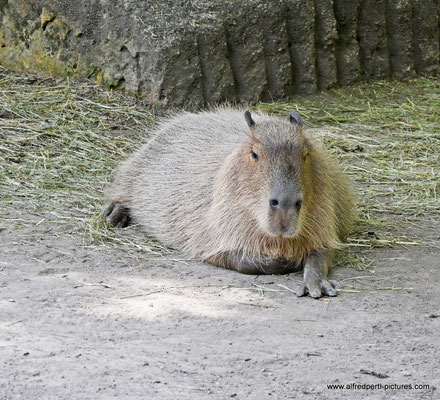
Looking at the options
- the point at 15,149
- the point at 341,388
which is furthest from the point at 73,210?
the point at 341,388

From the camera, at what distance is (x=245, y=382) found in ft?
10.4

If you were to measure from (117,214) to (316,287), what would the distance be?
1.73 metres

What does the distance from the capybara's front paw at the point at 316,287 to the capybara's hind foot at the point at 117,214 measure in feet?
5.12

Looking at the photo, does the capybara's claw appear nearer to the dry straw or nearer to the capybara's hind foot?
the dry straw

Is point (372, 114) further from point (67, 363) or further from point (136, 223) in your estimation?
point (67, 363)

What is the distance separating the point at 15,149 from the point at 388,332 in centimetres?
358

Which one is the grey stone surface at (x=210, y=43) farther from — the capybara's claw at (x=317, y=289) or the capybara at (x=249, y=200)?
the capybara's claw at (x=317, y=289)

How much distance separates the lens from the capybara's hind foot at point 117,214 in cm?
547

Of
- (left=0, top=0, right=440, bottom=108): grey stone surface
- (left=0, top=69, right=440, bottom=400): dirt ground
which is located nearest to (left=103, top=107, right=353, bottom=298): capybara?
(left=0, top=69, right=440, bottom=400): dirt ground

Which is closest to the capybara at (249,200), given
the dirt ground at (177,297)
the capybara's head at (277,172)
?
the capybara's head at (277,172)

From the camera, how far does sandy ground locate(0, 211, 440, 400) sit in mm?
3123

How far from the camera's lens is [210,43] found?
7.02m

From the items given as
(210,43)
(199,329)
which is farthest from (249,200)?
(210,43)

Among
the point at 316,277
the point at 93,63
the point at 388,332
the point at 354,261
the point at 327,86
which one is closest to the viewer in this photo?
the point at 388,332
